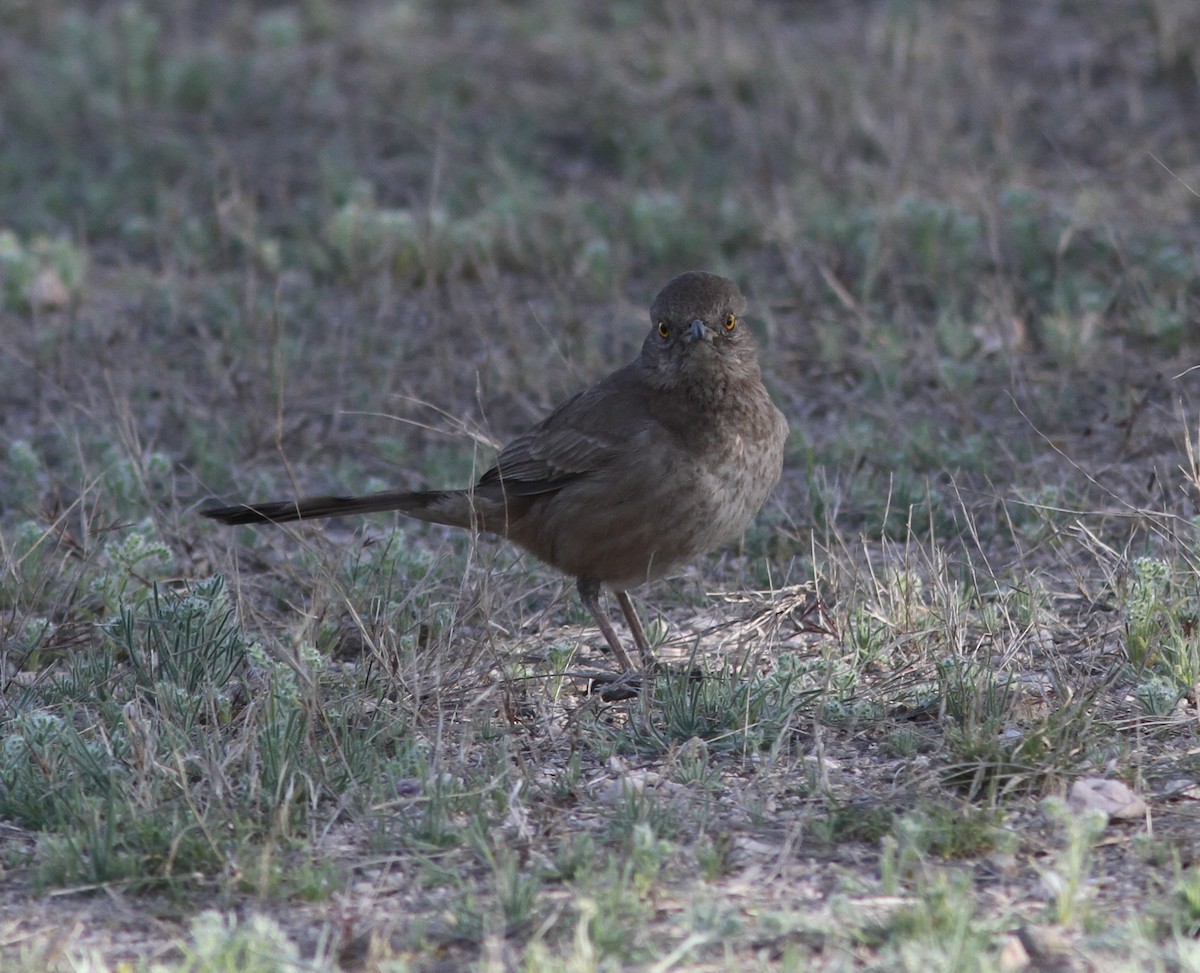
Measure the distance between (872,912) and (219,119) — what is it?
8901 millimetres

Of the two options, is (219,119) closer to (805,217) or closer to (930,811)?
(805,217)

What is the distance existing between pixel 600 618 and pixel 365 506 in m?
0.98

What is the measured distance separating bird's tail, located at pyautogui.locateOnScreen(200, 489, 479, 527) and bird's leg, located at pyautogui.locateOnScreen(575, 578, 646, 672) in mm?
463

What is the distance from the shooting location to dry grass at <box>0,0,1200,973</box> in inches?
158

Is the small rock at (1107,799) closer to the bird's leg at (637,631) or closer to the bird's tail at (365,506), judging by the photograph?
the bird's leg at (637,631)

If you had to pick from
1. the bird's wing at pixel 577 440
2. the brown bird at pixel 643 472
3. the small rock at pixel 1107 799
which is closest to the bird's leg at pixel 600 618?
the brown bird at pixel 643 472

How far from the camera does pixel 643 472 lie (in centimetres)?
570

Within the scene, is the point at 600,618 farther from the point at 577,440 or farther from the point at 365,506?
the point at 365,506

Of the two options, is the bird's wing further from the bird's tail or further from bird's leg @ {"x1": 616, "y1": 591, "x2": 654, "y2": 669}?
bird's leg @ {"x1": 616, "y1": 591, "x2": 654, "y2": 669}

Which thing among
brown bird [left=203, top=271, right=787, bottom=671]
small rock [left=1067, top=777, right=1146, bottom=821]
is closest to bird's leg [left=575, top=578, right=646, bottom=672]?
brown bird [left=203, top=271, right=787, bottom=671]

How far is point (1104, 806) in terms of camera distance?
421 cm

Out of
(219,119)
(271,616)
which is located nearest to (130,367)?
(271,616)

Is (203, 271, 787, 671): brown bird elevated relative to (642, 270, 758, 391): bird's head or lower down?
lower down

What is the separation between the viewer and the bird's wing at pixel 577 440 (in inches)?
230
